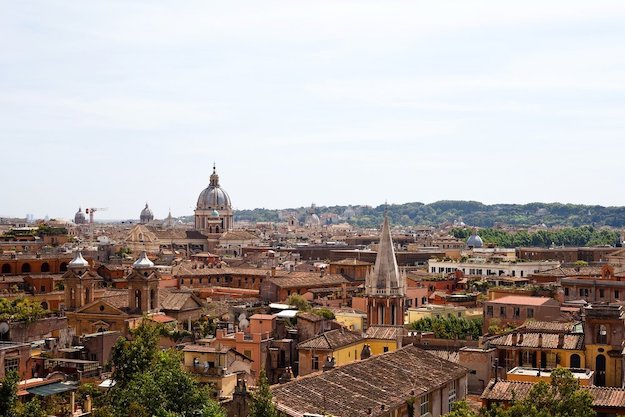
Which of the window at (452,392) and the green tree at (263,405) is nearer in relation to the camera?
the green tree at (263,405)

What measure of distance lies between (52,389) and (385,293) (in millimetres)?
A: 26203

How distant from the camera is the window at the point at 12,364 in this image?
38719 millimetres

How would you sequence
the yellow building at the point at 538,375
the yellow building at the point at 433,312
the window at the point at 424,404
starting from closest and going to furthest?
the window at the point at 424,404 < the yellow building at the point at 538,375 < the yellow building at the point at 433,312

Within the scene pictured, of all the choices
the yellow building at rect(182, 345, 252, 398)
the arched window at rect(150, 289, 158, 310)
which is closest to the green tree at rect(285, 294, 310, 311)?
the arched window at rect(150, 289, 158, 310)

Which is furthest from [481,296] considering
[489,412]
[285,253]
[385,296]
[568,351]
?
[285,253]

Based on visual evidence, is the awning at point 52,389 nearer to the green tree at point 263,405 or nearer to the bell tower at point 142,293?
the green tree at point 263,405

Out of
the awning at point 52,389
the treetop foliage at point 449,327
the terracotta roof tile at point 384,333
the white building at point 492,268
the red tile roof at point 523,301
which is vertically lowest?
the awning at point 52,389

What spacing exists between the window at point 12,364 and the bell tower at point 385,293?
914 inches

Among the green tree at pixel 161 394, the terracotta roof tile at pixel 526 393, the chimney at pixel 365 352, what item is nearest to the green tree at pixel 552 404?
the terracotta roof tile at pixel 526 393

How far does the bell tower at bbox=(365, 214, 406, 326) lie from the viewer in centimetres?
5859

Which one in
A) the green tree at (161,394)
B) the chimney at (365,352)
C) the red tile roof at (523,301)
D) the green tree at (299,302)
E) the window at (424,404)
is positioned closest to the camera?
the green tree at (161,394)

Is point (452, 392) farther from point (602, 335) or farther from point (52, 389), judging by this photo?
point (52, 389)

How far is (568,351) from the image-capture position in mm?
40781

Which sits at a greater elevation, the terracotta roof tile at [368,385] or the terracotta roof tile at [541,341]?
the terracotta roof tile at [541,341]
